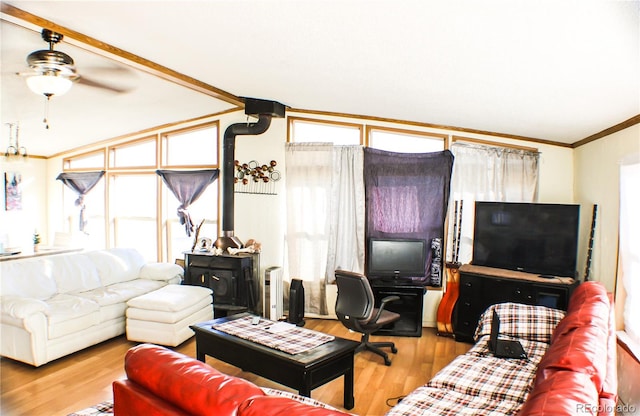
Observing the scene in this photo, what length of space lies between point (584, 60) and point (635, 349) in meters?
2.21

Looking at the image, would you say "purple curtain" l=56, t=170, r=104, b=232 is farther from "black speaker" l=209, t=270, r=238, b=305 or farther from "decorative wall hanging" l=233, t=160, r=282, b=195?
"black speaker" l=209, t=270, r=238, b=305

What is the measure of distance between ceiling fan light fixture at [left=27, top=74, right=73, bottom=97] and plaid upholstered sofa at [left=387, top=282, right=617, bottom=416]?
9.65ft

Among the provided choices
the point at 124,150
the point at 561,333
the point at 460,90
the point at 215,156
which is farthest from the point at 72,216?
the point at 561,333

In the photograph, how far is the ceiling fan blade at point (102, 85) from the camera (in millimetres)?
4045

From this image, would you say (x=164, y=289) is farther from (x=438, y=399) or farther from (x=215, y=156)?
(x=438, y=399)

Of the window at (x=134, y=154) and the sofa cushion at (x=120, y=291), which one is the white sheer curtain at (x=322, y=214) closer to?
the sofa cushion at (x=120, y=291)

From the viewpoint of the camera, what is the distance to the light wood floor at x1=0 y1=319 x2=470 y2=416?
122 inches

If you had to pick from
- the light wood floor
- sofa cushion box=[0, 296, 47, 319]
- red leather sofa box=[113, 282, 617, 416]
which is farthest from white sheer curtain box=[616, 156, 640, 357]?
sofa cushion box=[0, 296, 47, 319]

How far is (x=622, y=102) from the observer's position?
285 cm

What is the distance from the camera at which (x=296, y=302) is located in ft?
16.4

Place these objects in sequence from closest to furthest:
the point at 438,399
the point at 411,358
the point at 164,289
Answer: the point at 438,399 < the point at 411,358 < the point at 164,289

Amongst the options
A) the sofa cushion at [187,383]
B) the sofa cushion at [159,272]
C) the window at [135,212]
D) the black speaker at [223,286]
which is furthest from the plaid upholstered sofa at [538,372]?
the window at [135,212]

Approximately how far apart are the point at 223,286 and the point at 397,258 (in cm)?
217

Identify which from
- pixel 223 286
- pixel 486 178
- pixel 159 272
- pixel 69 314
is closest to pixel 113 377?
pixel 69 314
